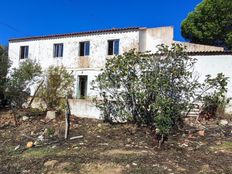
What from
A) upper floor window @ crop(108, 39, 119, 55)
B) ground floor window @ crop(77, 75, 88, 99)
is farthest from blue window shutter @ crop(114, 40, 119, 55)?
ground floor window @ crop(77, 75, 88, 99)

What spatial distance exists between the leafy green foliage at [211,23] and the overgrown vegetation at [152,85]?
1357cm

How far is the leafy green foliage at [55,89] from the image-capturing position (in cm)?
1995

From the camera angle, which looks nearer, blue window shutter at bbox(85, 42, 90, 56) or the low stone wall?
the low stone wall

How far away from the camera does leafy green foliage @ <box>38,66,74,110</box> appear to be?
1995 cm

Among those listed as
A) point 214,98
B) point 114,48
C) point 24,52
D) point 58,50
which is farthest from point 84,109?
point 24,52

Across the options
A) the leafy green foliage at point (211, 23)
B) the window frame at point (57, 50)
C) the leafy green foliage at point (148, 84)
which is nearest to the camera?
the leafy green foliage at point (148, 84)

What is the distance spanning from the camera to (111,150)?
12062mm

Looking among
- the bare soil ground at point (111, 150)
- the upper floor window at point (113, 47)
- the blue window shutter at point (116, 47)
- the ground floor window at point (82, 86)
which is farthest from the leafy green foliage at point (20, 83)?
the blue window shutter at point (116, 47)

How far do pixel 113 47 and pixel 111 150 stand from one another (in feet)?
40.9

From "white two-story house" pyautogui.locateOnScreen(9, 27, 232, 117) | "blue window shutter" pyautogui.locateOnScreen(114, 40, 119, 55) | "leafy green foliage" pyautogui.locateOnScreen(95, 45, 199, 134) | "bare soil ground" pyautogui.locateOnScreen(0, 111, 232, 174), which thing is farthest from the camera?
"blue window shutter" pyautogui.locateOnScreen(114, 40, 119, 55)

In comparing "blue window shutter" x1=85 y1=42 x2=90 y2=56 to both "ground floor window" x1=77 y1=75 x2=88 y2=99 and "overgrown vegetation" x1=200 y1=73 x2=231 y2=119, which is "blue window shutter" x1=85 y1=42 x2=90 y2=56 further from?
"overgrown vegetation" x1=200 y1=73 x2=231 y2=119

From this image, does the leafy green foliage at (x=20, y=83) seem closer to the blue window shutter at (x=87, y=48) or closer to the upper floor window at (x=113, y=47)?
the blue window shutter at (x=87, y=48)

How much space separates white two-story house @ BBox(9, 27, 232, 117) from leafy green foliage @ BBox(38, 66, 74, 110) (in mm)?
1967

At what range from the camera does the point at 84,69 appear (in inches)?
948
